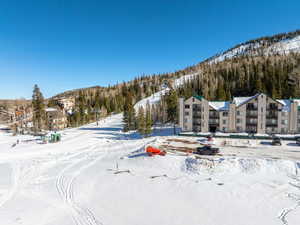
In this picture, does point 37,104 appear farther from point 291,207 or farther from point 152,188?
point 291,207

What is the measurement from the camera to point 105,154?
3241cm

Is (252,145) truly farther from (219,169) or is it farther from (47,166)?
(47,166)

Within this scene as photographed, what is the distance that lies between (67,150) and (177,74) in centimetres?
15236

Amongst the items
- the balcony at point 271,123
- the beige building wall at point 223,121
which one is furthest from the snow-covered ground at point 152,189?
the balcony at point 271,123

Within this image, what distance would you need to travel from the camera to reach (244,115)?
1710 inches

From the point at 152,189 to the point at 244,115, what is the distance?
35.1m

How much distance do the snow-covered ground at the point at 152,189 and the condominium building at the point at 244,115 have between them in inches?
544

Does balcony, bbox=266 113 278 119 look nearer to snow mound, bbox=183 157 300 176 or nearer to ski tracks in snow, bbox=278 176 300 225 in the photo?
snow mound, bbox=183 157 300 176

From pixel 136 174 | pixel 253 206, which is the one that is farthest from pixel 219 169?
pixel 136 174

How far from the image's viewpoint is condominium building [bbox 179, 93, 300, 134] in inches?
1610

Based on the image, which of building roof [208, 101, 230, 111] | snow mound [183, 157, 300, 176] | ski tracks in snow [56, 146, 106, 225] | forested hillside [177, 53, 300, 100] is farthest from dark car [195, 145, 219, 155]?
forested hillside [177, 53, 300, 100]

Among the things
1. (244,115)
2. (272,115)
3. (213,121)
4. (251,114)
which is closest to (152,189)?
(213,121)

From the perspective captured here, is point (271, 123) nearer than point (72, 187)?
No

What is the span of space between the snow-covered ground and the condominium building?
45.3ft
